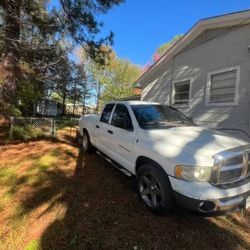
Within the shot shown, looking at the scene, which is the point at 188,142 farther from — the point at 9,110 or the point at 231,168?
the point at 9,110

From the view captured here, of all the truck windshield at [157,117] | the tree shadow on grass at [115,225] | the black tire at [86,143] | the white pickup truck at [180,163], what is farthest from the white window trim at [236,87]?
the tree shadow on grass at [115,225]

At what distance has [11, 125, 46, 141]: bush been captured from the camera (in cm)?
952

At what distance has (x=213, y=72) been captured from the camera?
8156 mm

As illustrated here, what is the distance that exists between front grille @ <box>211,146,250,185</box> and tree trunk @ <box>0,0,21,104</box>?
8846mm

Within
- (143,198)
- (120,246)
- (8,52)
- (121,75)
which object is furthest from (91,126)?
(121,75)

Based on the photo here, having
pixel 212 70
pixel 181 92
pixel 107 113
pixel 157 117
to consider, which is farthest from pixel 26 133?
pixel 212 70

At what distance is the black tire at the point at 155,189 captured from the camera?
3434 millimetres

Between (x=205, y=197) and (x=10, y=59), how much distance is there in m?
9.48

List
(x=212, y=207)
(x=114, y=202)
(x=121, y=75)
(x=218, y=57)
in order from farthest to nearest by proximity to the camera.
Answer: (x=121, y=75) < (x=218, y=57) < (x=114, y=202) < (x=212, y=207)

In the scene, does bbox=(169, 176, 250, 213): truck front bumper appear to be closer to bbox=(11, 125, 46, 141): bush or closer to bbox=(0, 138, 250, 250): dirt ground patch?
bbox=(0, 138, 250, 250): dirt ground patch

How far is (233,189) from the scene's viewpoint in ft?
10.6

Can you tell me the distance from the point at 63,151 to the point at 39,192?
3176mm

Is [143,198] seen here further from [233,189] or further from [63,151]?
[63,151]

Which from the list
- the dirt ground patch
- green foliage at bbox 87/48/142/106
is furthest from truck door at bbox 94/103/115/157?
green foliage at bbox 87/48/142/106
